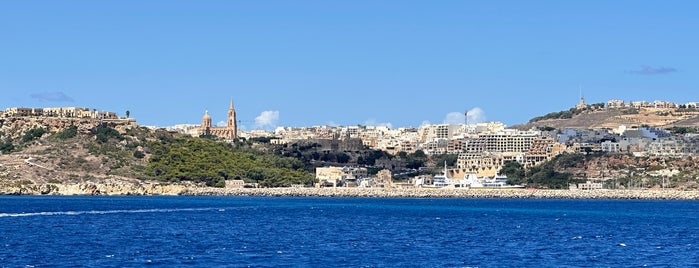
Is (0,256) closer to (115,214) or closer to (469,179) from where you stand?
(115,214)

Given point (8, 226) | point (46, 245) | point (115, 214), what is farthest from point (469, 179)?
point (46, 245)

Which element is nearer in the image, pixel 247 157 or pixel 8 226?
pixel 8 226

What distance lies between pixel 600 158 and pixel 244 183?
54424mm

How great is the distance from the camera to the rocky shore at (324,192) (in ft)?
467

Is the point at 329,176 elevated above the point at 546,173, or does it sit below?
below

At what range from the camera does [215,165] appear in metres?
165

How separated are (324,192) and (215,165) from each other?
16.7 metres

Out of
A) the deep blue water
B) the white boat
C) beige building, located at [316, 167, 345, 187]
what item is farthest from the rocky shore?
the deep blue water

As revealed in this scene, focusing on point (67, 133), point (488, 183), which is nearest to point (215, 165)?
point (67, 133)

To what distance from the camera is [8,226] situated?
224 ft

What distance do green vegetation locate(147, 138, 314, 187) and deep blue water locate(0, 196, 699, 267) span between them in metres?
70.2

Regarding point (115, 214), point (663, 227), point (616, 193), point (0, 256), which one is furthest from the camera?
point (616, 193)

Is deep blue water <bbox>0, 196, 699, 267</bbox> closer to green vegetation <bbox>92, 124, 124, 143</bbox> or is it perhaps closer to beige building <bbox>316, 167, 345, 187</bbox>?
green vegetation <bbox>92, 124, 124, 143</bbox>

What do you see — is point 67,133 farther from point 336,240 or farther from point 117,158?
point 336,240
